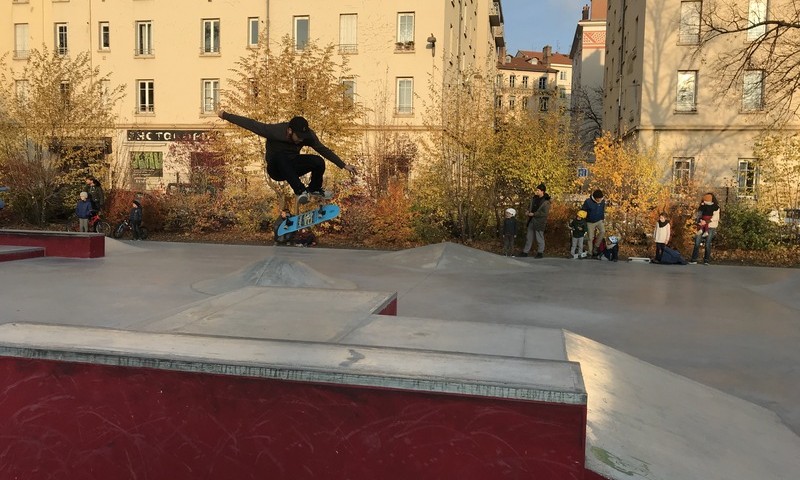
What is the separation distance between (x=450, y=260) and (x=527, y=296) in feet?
10.2

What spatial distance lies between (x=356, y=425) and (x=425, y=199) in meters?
13.3

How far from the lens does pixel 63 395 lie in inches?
113

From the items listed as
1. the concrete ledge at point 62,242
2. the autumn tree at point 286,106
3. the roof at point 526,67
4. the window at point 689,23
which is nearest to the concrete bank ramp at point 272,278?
the concrete ledge at point 62,242

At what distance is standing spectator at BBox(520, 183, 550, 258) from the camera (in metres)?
13.4

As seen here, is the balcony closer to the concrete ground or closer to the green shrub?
the green shrub

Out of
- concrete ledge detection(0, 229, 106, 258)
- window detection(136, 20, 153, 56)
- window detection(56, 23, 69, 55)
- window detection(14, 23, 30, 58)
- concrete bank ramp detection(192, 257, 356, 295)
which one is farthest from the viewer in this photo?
window detection(14, 23, 30, 58)

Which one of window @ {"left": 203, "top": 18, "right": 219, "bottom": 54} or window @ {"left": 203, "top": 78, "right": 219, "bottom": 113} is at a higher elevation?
window @ {"left": 203, "top": 18, "right": 219, "bottom": 54}

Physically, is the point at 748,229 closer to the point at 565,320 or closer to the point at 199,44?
the point at 565,320

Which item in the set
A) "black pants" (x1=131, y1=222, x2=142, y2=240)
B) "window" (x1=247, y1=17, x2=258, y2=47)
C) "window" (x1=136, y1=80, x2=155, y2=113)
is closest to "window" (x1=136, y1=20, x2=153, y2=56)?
"window" (x1=136, y1=80, x2=155, y2=113)

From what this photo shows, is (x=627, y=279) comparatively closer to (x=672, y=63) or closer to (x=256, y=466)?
(x=256, y=466)

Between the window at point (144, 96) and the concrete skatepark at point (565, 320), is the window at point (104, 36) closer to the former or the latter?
the window at point (144, 96)

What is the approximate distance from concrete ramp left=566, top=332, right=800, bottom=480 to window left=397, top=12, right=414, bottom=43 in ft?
81.7

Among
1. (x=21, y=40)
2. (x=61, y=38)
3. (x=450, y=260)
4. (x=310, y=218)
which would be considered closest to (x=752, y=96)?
(x=450, y=260)

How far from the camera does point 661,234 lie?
12828mm
